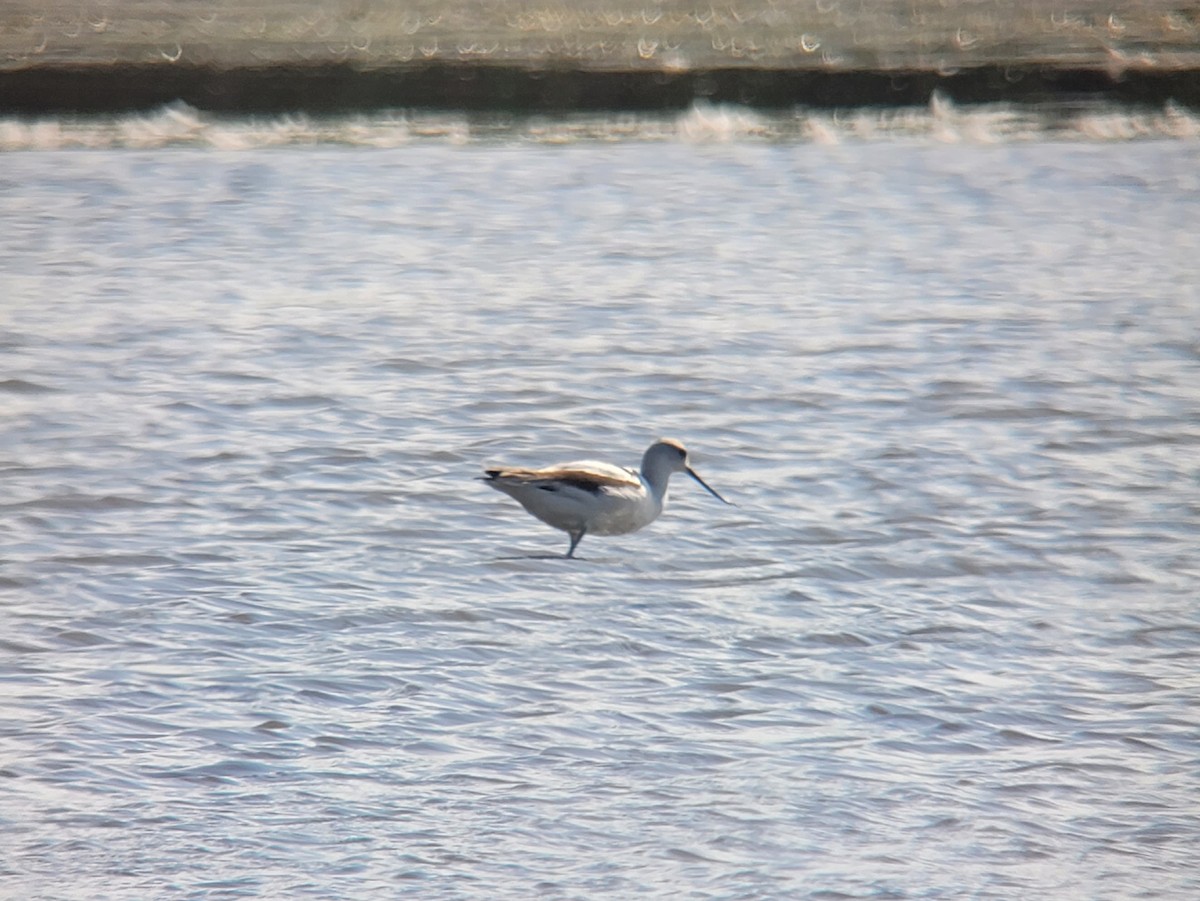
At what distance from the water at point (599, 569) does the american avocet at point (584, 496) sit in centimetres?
13

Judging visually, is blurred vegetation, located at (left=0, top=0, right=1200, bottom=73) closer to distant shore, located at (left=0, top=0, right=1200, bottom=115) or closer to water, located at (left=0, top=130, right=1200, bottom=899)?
distant shore, located at (left=0, top=0, right=1200, bottom=115)

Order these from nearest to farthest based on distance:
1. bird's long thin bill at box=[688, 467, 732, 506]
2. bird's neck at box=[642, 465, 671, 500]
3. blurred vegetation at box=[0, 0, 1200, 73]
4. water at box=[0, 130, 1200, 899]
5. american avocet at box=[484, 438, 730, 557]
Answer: water at box=[0, 130, 1200, 899] → american avocet at box=[484, 438, 730, 557] → bird's neck at box=[642, 465, 671, 500] → bird's long thin bill at box=[688, 467, 732, 506] → blurred vegetation at box=[0, 0, 1200, 73]

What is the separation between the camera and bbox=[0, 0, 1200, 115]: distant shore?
2197 cm

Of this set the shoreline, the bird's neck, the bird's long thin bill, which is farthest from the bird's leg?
the shoreline

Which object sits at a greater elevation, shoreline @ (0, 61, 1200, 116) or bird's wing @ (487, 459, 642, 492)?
shoreline @ (0, 61, 1200, 116)

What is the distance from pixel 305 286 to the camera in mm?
14352

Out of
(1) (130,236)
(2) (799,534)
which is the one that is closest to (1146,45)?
(1) (130,236)

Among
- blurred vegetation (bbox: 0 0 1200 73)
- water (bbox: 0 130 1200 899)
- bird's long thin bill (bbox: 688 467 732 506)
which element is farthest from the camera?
blurred vegetation (bbox: 0 0 1200 73)

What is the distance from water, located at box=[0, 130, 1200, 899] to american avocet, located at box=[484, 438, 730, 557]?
13 centimetres

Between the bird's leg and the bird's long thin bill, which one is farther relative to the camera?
the bird's long thin bill

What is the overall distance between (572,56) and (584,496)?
14962 mm

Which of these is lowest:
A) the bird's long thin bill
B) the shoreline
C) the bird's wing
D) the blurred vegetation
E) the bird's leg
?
the bird's leg

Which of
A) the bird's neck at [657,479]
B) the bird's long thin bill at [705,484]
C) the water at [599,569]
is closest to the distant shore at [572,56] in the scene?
the water at [599,569]

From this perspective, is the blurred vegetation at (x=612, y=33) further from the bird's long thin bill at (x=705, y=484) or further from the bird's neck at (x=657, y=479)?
the bird's neck at (x=657, y=479)
